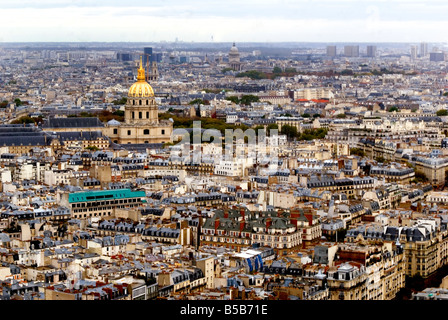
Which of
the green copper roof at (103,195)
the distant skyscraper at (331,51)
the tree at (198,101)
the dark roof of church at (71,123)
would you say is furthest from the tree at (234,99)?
the distant skyscraper at (331,51)

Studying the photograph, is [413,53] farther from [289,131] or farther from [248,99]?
[289,131]

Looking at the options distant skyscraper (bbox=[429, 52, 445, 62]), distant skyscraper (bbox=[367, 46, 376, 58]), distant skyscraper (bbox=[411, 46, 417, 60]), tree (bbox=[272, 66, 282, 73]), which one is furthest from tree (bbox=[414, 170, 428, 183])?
distant skyscraper (bbox=[367, 46, 376, 58])

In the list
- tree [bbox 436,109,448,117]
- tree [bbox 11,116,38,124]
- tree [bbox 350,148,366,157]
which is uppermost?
tree [bbox 350,148,366,157]

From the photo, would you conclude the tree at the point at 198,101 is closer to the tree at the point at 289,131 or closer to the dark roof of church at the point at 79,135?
the tree at the point at 289,131

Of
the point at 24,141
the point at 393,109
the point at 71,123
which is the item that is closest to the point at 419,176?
the point at 24,141

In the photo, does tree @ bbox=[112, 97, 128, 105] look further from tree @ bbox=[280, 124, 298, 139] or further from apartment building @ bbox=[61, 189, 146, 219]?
apartment building @ bbox=[61, 189, 146, 219]
